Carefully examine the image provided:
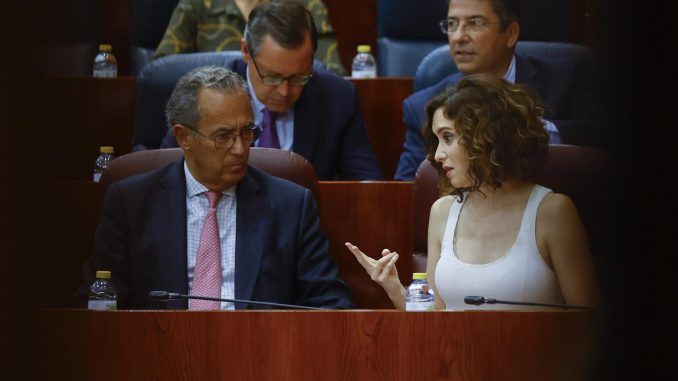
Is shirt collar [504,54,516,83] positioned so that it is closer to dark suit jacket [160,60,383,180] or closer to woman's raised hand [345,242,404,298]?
dark suit jacket [160,60,383,180]

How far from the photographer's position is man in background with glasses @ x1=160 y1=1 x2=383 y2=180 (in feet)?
4.56

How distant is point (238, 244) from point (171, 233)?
0.24 feet

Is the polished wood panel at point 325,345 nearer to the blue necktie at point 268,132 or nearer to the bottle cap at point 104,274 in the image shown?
the bottle cap at point 104,274

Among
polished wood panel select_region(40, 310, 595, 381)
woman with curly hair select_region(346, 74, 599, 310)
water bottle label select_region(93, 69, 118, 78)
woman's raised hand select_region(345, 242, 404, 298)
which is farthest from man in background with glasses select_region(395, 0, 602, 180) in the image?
polished wood panel select_region(40, 310, 595, 381)

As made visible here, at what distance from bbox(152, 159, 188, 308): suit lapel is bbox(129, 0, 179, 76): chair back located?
948mm

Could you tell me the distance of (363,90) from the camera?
5.63 feet

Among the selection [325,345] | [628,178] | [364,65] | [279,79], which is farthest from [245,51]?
[628,178]

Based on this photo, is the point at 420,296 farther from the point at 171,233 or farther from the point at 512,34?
the point at 512,34

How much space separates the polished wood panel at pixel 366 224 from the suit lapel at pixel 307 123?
0.21 m

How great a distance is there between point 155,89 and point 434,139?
0.58 metres

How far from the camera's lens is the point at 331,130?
4.79 ft

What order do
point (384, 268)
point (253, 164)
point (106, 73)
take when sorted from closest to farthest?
1. point (384, 268)
2. point (253, 164)
3. point (106, 73)

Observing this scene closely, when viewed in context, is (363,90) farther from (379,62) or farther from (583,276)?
(583,276)

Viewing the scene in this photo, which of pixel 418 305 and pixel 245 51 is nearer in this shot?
pixel 418 305
